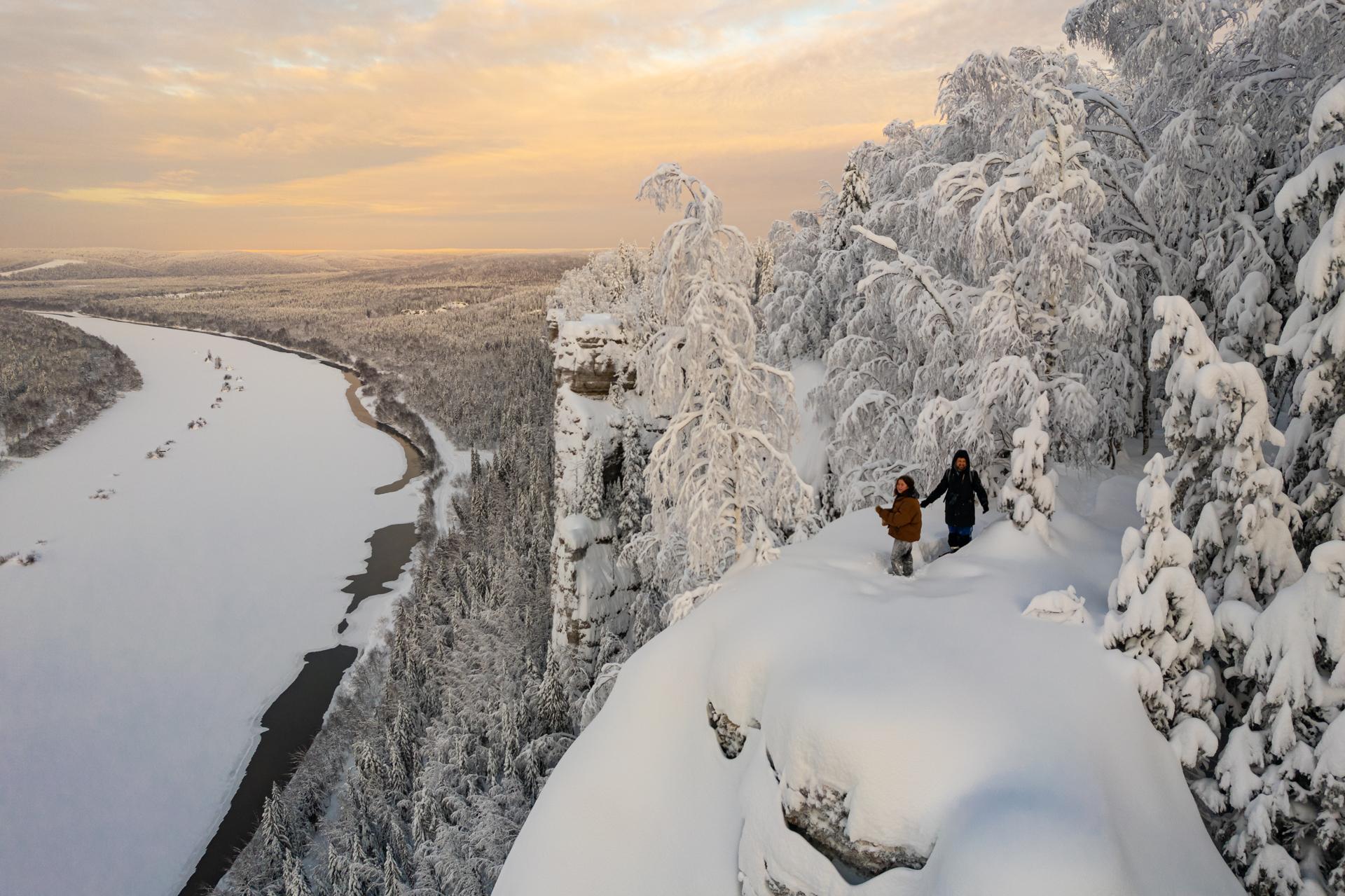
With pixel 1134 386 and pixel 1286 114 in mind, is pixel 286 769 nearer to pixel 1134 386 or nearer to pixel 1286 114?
pixel 1134 386

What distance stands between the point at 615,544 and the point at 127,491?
2360 inches

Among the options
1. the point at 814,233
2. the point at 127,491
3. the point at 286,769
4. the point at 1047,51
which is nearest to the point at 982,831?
the point at 1047,51

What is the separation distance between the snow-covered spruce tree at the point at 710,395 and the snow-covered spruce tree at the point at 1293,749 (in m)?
5.96

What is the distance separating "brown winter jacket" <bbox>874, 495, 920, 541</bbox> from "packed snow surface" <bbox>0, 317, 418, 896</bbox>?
31.8 m

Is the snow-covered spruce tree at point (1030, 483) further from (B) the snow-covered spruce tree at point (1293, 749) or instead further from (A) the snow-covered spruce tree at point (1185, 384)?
(B) the snow-covered spruce tree at point (1293, 749)

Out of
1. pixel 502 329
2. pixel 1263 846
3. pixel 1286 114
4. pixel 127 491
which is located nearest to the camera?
pixel 1263 846

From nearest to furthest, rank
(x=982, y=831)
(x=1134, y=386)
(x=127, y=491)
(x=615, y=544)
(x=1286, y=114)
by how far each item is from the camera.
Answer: (x=982, y=831), (x=1286, y=114), (x=1134, y=386), (x=615, y=544), (x=127, y=491)

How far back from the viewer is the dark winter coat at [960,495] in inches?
370

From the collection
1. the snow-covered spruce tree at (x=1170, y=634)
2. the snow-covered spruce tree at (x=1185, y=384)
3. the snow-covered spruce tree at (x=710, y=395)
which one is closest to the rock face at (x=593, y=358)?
the snow-covered spruce tree at (x=710, y=395)

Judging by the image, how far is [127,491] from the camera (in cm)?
6134

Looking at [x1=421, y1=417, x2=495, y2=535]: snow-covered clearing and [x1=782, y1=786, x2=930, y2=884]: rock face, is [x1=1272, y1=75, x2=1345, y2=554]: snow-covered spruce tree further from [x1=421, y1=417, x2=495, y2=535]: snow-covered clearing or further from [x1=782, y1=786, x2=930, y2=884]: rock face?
[x1=421, y1=417, x2=495, y2=535]: snow-covered clearing

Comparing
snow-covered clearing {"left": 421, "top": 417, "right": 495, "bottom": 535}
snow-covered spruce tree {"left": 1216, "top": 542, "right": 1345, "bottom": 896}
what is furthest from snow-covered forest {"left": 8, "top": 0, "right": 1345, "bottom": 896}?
snow-covered clearing {"left": 421, "top": 417, "right": 495, "bottom": 535}

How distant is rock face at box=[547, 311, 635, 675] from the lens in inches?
995

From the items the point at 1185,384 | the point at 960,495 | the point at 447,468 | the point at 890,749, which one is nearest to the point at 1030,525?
the point at 960,495
